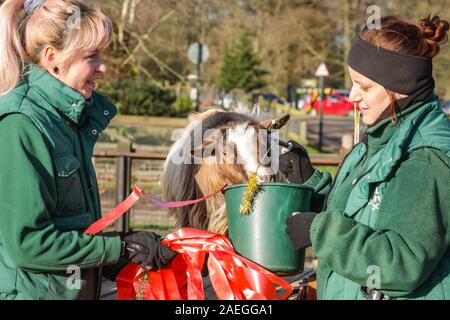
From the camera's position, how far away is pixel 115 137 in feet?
Answer: 50.5

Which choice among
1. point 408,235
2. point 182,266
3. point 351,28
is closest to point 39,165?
point 182,266

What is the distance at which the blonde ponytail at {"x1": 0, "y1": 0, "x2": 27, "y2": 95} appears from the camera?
8.30 ft

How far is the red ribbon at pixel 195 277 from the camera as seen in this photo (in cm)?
289

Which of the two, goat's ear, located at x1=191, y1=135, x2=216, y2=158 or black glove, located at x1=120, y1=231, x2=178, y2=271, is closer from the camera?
black glove, located at x1=120, y1=231, x2=178, y2=271

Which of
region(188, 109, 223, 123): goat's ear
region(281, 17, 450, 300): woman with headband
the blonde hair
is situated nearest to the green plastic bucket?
region(281, 17, 450, 300): woman with headband

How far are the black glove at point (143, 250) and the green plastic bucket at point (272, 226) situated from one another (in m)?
0.43

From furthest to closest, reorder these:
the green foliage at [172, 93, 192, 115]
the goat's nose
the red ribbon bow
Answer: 1. the green foliage at [172, 93, 192, 115]
2. the goat's nose
3. the red ribbon bow

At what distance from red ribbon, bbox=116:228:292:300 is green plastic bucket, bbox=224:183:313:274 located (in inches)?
1.9

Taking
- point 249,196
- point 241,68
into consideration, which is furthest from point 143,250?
point 241,68

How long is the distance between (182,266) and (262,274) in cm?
34

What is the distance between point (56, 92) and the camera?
2.56m

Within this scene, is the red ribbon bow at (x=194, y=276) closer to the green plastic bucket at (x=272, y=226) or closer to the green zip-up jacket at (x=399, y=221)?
the green plastic bucket at (x=272, y=226)

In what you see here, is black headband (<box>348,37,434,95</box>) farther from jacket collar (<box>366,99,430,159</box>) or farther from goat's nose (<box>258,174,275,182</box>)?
goat's nose (<box>258,174,275,182</box>)
